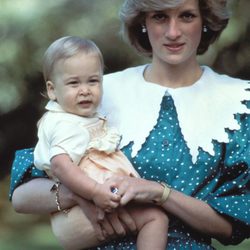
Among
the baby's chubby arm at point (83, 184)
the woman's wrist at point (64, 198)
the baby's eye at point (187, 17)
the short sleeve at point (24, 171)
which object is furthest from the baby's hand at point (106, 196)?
the baby's eye at point (187, 17)

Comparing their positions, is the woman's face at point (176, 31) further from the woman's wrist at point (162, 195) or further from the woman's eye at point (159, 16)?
the woman's wrist at point (162, 195)

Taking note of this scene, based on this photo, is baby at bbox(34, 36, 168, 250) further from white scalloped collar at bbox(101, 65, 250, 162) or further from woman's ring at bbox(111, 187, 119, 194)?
white scalloped collar at bbox(101, 65, 250, 162)

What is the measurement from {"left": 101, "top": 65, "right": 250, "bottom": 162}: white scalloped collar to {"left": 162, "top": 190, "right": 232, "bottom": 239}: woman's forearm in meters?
0.16

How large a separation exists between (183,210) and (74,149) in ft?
1.35

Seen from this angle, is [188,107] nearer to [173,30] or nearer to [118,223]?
[173,30]

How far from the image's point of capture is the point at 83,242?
3854 mm

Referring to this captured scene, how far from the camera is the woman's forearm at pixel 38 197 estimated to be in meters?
3.87

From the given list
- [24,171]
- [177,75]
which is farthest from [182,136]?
[24,171]

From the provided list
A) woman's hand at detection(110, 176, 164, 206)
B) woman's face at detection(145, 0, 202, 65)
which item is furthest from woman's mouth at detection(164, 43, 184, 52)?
woman's hand at detection(110, 176, 164, 206)

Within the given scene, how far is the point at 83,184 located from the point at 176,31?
0.62m

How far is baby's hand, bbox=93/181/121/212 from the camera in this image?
3691 mm

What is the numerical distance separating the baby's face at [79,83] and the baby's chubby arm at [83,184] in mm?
185

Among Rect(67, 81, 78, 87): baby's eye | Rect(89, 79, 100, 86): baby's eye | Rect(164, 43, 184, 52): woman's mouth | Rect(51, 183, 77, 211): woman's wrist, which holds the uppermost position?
Rect(164, 43, 184, 52): woman's mouth

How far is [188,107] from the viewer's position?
13.1 feet
